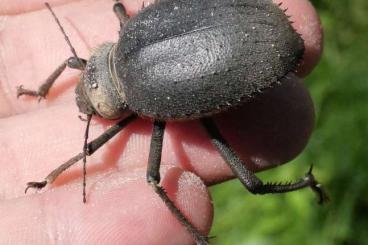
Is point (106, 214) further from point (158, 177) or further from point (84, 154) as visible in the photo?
point (84, 154)

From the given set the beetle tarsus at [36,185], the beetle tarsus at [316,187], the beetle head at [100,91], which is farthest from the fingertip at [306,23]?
the beetle tarsus at [36,185]

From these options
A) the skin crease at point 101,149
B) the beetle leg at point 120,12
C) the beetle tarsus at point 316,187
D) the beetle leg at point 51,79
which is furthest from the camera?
the beetle leg at point 120,12

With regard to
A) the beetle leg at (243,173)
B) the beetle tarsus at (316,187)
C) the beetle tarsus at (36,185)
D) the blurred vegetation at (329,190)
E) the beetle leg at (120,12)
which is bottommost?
the blurred vegetation at (329,190)

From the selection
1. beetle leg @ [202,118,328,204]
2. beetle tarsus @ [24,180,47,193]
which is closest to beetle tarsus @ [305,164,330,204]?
beetle leg @ [202,118,328,204]

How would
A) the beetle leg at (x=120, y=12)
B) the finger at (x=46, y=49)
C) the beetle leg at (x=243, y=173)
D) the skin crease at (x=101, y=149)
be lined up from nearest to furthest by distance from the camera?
the skin crease at (x=101, y=149), the beetle leg at (x=243, y=173), the beetle leg at (x=120, y=12), the finger at (x=46, y=49)

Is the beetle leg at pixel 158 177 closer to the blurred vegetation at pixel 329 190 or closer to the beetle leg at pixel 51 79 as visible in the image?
the beetle leg at pixel 51 79
